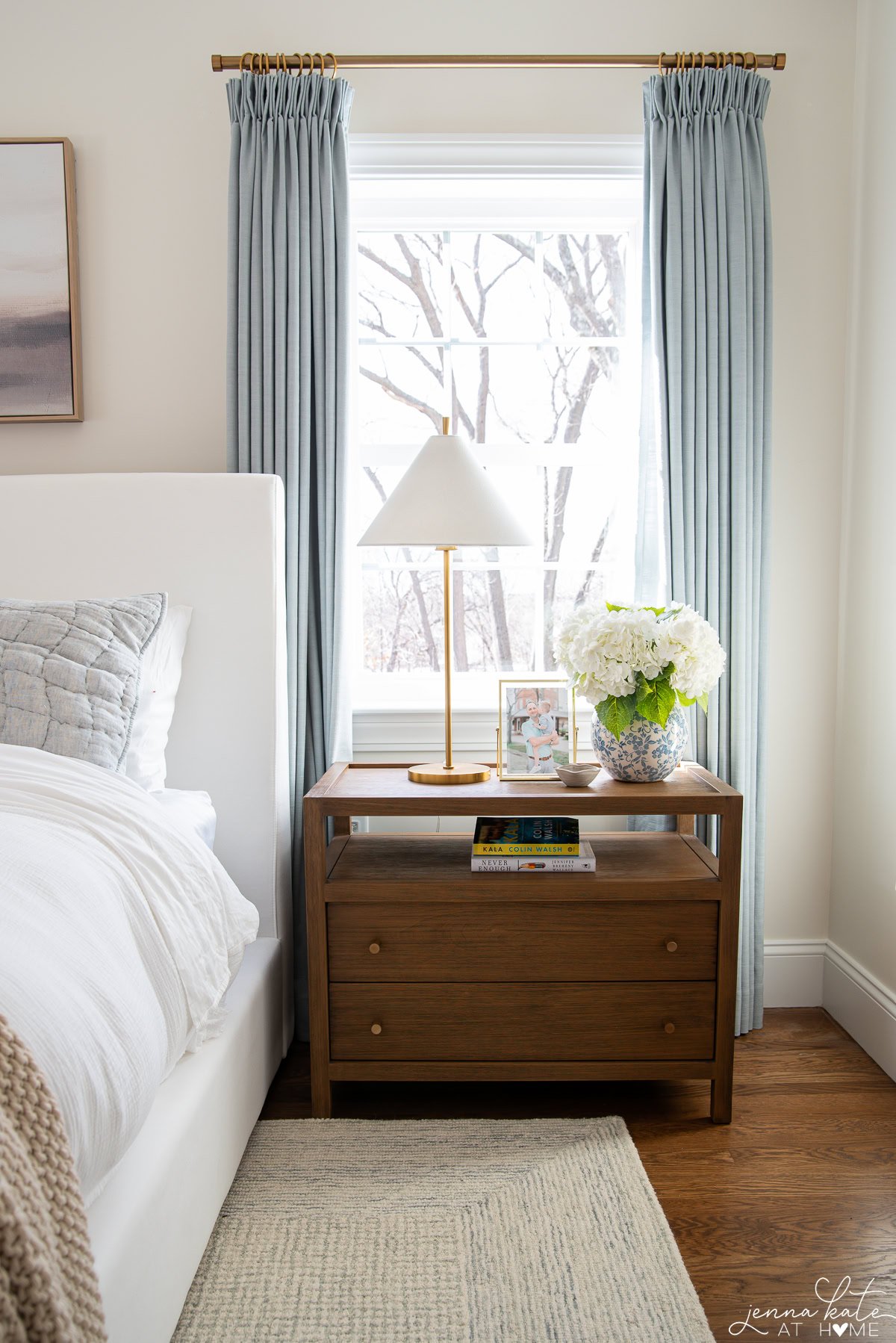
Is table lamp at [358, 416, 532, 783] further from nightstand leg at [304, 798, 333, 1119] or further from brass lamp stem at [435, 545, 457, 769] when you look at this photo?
→ nightstand leg at [304, 798, 333, 1119]

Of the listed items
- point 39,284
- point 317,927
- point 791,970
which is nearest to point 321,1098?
point 317,927

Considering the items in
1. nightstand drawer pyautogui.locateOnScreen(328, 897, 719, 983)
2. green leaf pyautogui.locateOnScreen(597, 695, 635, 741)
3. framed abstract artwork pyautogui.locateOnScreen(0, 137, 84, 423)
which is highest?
framed abstract artwork pyautogui.locateOnScreen(0, 137, 84, 423)

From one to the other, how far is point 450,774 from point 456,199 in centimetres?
159

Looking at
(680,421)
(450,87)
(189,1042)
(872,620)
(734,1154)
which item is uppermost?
(450,87)

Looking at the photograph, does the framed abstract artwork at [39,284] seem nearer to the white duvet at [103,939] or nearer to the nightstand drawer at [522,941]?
the white duvet at [103,939]

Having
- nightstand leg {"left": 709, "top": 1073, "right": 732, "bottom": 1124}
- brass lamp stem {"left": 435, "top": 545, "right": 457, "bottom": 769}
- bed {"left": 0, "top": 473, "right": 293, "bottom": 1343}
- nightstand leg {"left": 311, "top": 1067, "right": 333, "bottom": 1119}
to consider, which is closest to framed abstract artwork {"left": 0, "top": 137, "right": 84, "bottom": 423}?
bed {"left": 0, "top": 473, "right": 293, "bottom": 1343}

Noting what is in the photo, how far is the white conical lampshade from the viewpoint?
1904 mm

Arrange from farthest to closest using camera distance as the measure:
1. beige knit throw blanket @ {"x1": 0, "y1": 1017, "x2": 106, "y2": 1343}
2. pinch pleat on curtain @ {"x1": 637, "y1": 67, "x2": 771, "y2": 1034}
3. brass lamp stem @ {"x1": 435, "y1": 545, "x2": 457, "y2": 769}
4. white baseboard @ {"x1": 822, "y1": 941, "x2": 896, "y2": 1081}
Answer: pinch pleat on curtain @ {"x1": 637, "y1": 67, "x2": 771, "y2": 1034} < white baseboard @ {"x1": 822, "y1": 941, "x2": 896, "y2": 1081} < brass lamp stem @ {"x1": 435, "y1": 545, "x2": 457, "y2": 769} < beige knit throw blanket @ {"x1": 0, "y1": 1017, "x2": 106, "y2": 1343}

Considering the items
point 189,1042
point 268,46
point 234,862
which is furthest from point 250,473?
point 189,1042

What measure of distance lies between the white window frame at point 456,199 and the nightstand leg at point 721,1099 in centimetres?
98

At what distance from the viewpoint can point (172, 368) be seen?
7.88 ft

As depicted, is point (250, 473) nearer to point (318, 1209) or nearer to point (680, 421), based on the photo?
point (680, 421)

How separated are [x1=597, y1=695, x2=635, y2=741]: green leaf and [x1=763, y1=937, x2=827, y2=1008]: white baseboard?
37.3 inches

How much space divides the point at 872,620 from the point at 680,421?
2.23 ft
